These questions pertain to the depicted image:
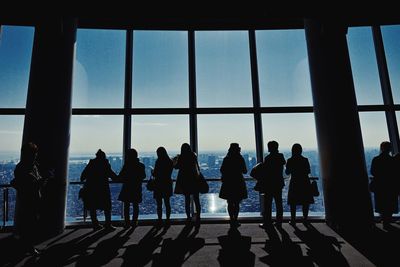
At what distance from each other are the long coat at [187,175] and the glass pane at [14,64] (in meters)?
3.75

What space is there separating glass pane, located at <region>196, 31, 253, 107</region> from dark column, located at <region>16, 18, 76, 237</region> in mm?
2750

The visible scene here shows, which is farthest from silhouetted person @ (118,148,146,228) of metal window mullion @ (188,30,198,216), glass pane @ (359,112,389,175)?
glass pane @ (359,112,389,175)

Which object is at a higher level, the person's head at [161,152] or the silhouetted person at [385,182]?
the person's head at [161,152]

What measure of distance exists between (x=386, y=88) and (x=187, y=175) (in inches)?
192

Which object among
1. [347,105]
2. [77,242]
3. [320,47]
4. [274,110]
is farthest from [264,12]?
[77,242]

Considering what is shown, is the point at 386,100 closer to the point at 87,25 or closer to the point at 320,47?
the point at 320,47

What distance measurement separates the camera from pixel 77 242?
11.6ft

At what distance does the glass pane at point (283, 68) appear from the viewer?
524 cm

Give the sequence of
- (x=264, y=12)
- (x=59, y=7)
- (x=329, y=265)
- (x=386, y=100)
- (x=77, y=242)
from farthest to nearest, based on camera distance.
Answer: (x=386, y=100) < (x=264, y=12) < (x=59, y=7) < (x=77, y=242) < (x=329, y=265)

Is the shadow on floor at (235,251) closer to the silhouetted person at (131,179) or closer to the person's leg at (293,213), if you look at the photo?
the person's leg at (293,213)

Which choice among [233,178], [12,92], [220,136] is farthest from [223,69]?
[12,92]

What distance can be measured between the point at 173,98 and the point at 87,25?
279cm

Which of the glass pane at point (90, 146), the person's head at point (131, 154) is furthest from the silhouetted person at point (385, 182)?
the glass pane at point (90, 146)

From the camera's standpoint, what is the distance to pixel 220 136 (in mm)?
5031
